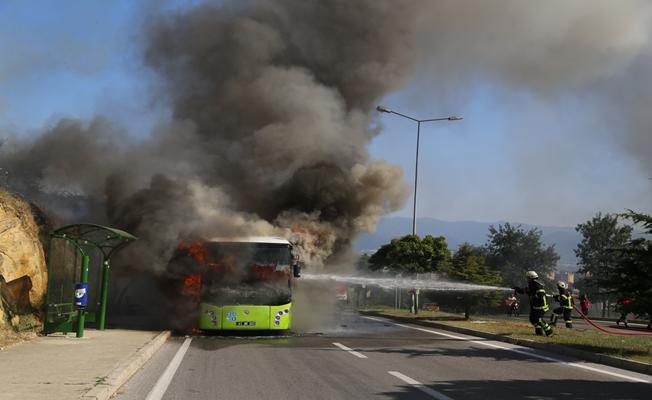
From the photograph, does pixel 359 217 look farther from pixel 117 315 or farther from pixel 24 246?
pixel 24 246

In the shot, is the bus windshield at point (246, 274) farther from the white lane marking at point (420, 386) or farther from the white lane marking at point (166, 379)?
the white lane marking at point (420, 386)

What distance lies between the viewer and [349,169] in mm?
22453

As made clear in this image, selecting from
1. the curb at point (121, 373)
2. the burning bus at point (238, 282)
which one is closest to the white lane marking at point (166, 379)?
the curb at point (121, 373)

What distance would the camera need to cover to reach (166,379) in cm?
851

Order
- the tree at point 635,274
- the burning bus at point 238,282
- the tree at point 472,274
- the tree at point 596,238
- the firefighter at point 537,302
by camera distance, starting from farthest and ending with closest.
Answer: the tree at point 596,238 < the tree at point 472,274 < the firefighter at point 537,302 < the burning bus at point 238,282 < the tree at point 635,274

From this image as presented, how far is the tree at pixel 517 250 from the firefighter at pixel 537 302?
49.4 meters

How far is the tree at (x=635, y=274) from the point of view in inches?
455

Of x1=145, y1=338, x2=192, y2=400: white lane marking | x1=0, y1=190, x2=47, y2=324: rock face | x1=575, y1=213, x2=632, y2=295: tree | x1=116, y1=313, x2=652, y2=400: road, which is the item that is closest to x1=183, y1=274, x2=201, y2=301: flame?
x1=116, y1=313, x2=652, y2=400: road

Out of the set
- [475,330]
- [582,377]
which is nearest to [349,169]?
[475,330]

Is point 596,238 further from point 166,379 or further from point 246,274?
point 166,379

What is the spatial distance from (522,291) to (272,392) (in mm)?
9805

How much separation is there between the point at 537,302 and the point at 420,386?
332 inches

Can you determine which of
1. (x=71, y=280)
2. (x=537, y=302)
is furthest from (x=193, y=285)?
(x=537, y=302)

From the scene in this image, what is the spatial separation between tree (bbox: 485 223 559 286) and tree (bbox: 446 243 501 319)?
137 feet
